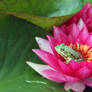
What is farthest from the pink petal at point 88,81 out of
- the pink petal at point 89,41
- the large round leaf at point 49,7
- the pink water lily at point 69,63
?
the large round leaf at point 49,7

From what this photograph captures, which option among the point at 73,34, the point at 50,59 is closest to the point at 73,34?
the point at 73,34

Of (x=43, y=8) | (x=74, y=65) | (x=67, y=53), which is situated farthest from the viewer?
(x=43, y=8)

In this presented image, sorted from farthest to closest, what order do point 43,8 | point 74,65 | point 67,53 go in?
point 43,8 < point 67,53 < point 74,65

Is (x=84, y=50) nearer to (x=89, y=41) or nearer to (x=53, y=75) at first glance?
(x=89, y=41)

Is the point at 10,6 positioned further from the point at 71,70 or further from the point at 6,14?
the point at 71,70

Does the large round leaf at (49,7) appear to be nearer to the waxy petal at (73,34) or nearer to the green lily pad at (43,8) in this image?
the green lily pad at (43,8)
